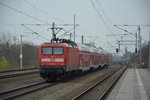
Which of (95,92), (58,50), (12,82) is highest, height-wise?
(58,50)

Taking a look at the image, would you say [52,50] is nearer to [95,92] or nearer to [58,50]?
[58,50]

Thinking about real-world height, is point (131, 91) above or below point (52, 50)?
below

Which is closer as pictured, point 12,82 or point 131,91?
point 131,91

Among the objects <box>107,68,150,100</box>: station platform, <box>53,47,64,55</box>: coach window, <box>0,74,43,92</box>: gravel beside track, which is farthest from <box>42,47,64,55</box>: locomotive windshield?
<box>107,68,150,100</box>: station platform

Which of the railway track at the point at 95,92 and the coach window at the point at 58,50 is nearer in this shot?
the railway track at the point at 95,92

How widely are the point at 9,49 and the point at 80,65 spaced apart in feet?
98.5

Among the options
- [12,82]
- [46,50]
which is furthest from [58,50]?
[12,82]

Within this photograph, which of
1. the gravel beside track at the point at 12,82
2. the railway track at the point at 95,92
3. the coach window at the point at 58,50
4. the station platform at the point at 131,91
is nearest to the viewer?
the railway track at the point at 95,92

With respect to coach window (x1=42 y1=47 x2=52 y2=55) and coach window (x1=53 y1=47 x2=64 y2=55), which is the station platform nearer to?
coach window (x1=53 y1=47 x2=64 y2=55)

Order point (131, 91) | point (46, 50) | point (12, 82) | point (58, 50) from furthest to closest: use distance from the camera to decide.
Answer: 1. point (46, 50)
2. point (58, 50)
3. point (12, 82)
4. point (131, 91)

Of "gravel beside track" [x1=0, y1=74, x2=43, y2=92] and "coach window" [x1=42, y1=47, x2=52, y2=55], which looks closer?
"gravel beside track" [x1=0, y1=74, x2=43, y2=92]

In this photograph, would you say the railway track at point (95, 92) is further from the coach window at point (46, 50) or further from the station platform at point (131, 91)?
the coach window at point (46, 50)

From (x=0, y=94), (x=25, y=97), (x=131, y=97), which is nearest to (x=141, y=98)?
(x=131, y=97)

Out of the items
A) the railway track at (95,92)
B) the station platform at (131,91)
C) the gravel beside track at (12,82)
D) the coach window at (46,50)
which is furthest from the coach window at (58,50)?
the station platform at (131,91)
